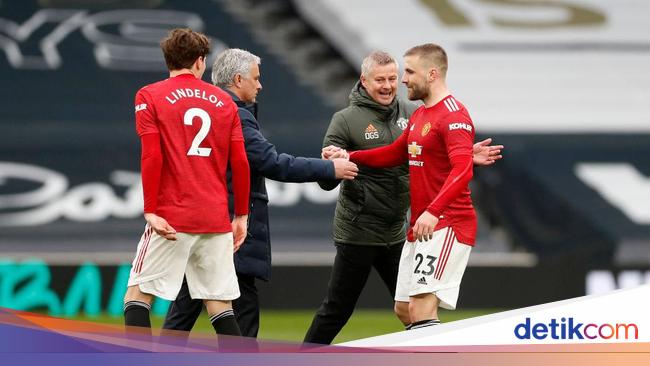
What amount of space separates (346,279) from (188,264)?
1319mm

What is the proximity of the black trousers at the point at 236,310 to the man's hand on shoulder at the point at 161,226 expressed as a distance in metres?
0.75

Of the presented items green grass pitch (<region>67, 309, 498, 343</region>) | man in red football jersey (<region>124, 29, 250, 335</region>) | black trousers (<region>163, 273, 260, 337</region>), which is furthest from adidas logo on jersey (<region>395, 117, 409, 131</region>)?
green grass pitch (<region>67, 309, 498, 343</region>)

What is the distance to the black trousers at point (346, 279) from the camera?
7355 millimetres

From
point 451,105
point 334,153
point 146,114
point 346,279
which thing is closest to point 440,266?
point 451,105

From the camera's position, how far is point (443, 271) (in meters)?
6.48

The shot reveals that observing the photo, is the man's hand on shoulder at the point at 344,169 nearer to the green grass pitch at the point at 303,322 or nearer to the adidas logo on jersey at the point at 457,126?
the adidas logo on jersey at the point at 457,126

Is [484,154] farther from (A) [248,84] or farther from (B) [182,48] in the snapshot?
(B) [182,48]

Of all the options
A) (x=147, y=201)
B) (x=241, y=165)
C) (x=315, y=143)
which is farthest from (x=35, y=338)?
(x=315, y=143)

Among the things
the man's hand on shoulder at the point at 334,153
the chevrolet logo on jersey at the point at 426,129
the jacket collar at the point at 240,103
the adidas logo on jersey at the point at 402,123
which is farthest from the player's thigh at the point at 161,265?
the adidas logo on jersey at the point at 402,123

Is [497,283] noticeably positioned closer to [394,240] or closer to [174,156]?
[394,240]

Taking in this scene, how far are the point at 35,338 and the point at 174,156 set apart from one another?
1.35 meters

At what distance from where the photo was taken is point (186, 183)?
20.1 feet

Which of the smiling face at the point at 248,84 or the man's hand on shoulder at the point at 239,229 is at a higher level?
the smiling face at the point at 248,84

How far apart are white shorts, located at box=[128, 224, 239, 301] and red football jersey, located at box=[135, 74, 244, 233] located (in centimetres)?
8
